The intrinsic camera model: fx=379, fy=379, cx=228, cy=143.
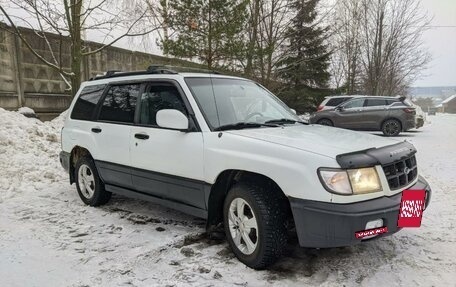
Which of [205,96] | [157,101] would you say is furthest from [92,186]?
[205,96]

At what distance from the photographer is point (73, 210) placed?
5.19 m

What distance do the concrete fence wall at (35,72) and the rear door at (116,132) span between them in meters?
5.58

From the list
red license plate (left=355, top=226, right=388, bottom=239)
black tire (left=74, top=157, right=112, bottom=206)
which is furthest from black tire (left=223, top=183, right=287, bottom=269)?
black tire (left=74, top=157, right=112, bottom=206)

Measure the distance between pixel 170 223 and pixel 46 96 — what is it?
7.69m

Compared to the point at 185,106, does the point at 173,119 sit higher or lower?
lower

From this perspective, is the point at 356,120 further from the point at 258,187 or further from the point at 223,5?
the point at 258,187

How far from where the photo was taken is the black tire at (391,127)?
1431cm

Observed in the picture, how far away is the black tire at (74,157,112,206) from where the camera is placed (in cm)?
523

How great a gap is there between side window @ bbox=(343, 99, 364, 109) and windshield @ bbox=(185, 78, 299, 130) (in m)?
11.2

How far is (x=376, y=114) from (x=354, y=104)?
3.23 ft

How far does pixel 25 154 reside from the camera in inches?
282

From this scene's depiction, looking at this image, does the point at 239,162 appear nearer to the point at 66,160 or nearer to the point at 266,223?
the point at 266,223

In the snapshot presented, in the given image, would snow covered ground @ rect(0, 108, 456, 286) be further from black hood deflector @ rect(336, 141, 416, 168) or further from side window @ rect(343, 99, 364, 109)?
side window @ rect(343, 99, 364, 109)

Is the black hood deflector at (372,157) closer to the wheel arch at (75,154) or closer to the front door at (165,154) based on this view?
the front door at (165,154)
